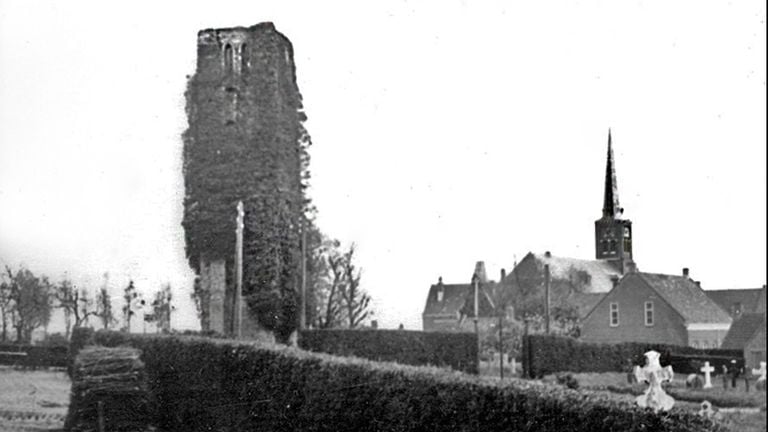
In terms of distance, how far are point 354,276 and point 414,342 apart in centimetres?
796

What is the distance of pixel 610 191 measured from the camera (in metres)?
6.48

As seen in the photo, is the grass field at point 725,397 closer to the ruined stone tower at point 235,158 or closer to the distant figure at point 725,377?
Answer: the distant figure at point 725,377

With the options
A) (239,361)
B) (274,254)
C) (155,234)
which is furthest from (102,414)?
(274,254)

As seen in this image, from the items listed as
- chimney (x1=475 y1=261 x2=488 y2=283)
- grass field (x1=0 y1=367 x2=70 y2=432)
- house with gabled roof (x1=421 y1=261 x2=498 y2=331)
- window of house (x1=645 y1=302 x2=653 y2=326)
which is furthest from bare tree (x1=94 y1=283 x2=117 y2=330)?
window of house (x1=645 y1=302 x2=653 y2=326)

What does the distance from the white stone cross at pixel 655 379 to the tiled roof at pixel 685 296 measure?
89 centimetres

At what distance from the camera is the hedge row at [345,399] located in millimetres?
6336

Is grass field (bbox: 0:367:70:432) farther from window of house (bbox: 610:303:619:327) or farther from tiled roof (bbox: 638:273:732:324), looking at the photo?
tiled roof (bbox: 638:273:732:324)

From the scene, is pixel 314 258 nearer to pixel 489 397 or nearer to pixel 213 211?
pixel 213 211

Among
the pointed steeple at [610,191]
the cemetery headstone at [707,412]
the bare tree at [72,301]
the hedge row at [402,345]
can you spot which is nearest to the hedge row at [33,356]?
the hedge row at [402,345]

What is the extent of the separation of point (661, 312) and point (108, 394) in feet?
26.3

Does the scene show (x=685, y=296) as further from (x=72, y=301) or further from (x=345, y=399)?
(x=72, y=301)

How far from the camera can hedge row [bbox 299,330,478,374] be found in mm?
27828

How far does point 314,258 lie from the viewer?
20688 mm

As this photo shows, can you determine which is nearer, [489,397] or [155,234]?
[489,397]
